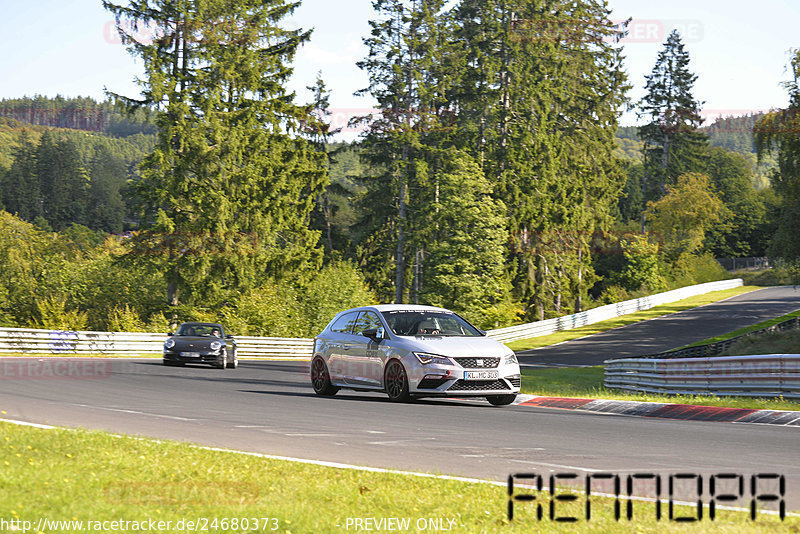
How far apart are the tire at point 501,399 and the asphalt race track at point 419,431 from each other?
20cm

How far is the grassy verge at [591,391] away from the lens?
58.3ft

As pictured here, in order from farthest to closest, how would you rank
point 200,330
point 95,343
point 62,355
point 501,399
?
point 95,343, point 62,355, point 200,330, point 501,399

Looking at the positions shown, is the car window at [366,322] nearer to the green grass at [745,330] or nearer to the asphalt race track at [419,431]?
the asphalt race track at [419,431]

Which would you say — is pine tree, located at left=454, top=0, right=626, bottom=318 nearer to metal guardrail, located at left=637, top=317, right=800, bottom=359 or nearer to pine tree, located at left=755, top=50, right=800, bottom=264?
metal guardrail, located at left=637, top=317, right=800, bottom=359

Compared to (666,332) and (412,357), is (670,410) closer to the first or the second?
(412,357)

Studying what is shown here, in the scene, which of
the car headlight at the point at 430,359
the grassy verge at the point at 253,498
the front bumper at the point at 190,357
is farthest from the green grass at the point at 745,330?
the grassy verge at the point at 253,498

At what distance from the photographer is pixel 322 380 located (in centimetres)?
1909

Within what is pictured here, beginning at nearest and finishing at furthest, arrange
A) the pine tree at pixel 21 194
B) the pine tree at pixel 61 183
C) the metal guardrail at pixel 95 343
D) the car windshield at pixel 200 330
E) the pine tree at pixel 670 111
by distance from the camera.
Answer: the car windshield at pixel 200 330, the metal guardrail at pixel 95 343, the pine tree at pixel 670 111, the pine tree at pixel 21 194, the pine tree at pixel 61 183

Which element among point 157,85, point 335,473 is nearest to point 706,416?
point 335,473

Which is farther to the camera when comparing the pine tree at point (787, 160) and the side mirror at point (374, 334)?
the pine tree at point (787, 160)

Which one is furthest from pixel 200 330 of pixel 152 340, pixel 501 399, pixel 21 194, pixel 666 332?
pixel 21 194

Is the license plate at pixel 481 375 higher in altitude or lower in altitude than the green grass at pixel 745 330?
higher

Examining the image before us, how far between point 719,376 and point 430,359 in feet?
27.0

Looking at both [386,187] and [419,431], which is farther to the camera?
[386,187]
